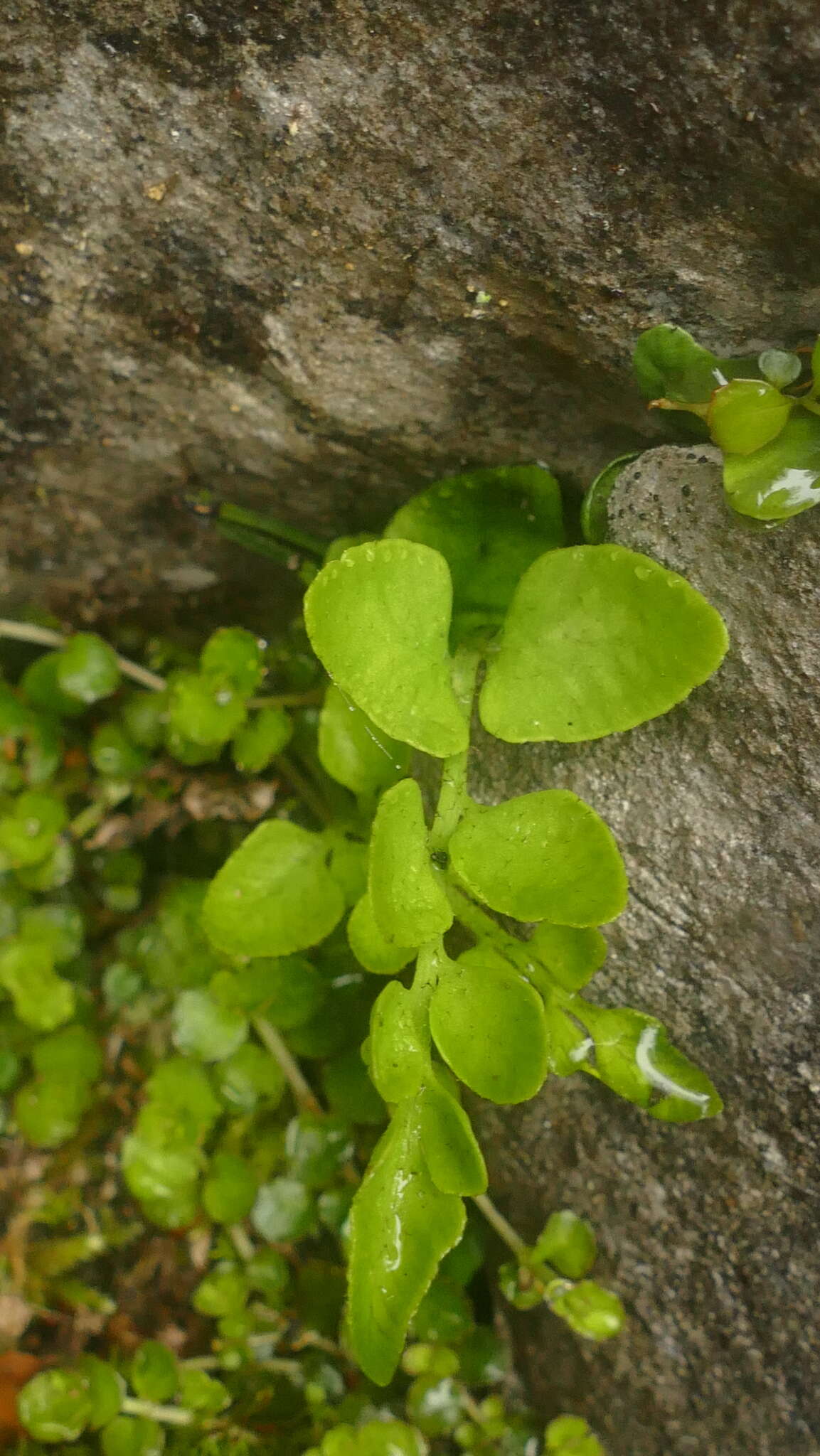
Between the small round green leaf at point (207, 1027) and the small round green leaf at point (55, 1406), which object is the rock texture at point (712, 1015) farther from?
the small round green leaf at point (55, 1406)

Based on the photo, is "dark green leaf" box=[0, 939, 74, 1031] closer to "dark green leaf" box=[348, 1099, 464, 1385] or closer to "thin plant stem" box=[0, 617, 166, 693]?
"thin plant stem" box=[0, 617, 166, 693]

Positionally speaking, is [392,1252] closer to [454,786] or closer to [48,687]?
[454,786]

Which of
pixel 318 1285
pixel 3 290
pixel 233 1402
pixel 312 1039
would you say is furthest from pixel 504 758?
pixel 233 1402

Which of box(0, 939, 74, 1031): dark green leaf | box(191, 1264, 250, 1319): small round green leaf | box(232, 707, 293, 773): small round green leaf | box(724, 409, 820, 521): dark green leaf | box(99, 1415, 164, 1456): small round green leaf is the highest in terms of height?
box(724, 409, 820, 521): dark green leaf

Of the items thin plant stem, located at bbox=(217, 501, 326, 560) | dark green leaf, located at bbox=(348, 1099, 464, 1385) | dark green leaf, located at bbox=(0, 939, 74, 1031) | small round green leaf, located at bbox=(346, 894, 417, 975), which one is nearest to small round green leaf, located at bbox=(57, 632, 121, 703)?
thin plant stem, located at bbox=(217, 501, 326, 560)

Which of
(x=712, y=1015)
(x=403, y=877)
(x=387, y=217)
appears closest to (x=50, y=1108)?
(x=403, y=877)

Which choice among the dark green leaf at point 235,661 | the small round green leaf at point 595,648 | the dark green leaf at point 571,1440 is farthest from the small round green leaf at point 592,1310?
the dark green leaf at point 235,661
